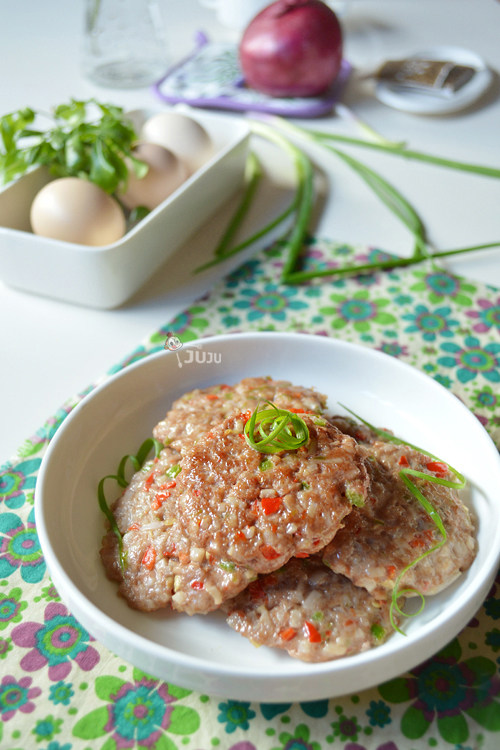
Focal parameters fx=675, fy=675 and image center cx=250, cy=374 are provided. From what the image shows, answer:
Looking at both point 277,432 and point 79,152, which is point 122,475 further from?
point 79,152

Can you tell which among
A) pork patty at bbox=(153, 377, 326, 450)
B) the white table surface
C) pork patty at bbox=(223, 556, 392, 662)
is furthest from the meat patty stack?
the white table surface

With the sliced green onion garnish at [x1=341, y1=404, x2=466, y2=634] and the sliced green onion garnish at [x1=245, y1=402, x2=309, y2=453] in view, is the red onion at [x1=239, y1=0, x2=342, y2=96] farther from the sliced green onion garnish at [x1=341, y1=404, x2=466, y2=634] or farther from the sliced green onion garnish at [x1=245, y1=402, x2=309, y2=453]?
the sliced green onion garnish at [x1=245, y1=402, x2=309, y2=453]

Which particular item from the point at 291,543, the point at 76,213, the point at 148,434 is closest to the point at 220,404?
the point at 148,434

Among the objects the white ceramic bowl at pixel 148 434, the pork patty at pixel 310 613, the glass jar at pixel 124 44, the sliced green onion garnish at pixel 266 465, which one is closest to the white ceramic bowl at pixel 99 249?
the white ceramic bowl at pixel 148 434

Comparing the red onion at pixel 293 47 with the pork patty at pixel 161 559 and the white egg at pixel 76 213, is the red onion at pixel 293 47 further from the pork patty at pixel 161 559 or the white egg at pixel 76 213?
the pork patty at pixel 161 559

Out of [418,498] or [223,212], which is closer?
[418,498]

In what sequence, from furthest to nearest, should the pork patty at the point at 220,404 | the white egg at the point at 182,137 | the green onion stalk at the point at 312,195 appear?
the white egg at the point at 182,137
the green onion stalk at the point at 312,195
the pork patty at the point at 220,404

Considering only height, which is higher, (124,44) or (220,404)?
(124,44)
